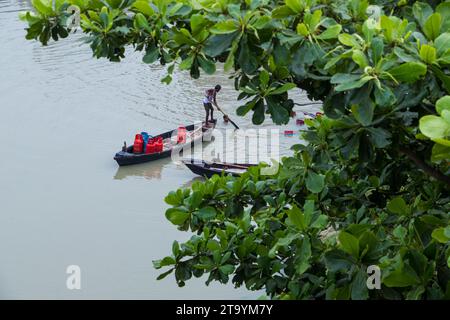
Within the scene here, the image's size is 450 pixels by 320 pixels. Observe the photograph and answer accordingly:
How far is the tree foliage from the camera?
2521mm

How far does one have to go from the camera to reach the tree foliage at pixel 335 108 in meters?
2.52

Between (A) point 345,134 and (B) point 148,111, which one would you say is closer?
(A) point 345,134

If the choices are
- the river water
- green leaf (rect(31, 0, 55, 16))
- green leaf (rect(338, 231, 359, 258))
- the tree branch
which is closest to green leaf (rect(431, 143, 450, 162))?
green leaf (rect(338, 231, 359, 258))

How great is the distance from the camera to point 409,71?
245cm

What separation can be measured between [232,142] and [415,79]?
12.8 meters

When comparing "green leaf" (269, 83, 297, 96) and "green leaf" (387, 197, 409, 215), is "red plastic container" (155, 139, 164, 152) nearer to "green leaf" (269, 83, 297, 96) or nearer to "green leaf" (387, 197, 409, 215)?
"green leaf" (387, 197, 409, 215)

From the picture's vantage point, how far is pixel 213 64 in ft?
9.59

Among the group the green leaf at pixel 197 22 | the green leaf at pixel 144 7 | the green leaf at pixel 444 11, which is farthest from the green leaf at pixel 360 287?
the green leaf at pixel 144 7

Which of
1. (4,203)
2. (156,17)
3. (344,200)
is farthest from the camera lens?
(4,203)

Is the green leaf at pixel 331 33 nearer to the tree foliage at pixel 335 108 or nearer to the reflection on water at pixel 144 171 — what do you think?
the tree foliage at pixel 335 108

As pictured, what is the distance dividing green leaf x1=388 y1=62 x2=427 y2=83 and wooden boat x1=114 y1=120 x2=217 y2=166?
38.3 feet

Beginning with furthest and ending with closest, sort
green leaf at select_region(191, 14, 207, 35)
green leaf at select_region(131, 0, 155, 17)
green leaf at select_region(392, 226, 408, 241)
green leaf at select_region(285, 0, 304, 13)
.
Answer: green leaf at select_region(131, 0, 155, 17), green leaf at select_region(392, 226, 408, 241), green leaf at select_region(191, 14, 207, 35), green leaf at select_region(285, 0, 304, 13)
